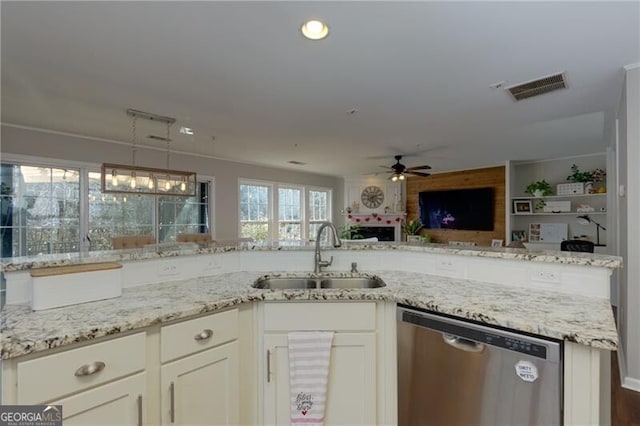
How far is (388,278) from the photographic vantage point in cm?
197

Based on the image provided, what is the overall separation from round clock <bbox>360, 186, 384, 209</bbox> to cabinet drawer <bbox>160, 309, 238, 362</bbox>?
21.8ft

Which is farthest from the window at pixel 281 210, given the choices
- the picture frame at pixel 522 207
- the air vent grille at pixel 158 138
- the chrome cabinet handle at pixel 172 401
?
the chrome cabinet handle at pixel 172 401

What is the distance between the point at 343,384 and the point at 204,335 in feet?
2.36

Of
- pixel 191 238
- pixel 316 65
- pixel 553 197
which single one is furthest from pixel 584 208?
pixel 191 238

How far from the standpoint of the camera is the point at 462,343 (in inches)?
53.4

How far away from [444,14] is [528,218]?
228 inches

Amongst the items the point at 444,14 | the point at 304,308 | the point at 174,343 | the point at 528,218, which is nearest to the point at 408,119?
the point at 444,14

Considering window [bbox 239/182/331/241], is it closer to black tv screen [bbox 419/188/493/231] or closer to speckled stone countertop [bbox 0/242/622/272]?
black tv screen [bbox 419/188/493/231]

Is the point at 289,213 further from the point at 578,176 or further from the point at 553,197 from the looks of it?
the point at 578,176

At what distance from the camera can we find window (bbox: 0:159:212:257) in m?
3.69

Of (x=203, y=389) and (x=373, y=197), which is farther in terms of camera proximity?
(x=373, y=197)

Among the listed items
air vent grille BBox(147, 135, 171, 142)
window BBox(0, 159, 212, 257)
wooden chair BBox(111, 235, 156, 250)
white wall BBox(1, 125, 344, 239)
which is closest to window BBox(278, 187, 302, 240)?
white wall BBox(1, 125, 344, 239)

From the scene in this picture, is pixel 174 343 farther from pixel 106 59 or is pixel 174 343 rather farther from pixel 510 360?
pixel 106 59

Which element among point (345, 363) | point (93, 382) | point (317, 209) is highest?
point (317, 209)
